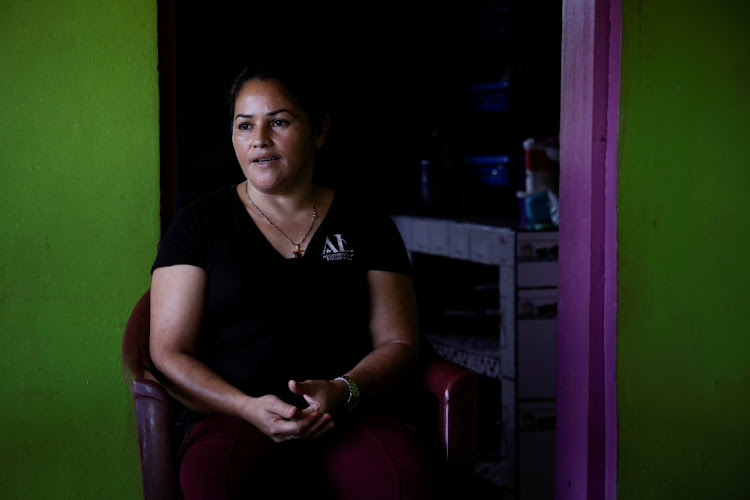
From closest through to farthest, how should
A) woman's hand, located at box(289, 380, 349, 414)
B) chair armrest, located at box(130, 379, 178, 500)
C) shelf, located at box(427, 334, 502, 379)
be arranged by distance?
chair armrest, located at box(130, 379, 178, 500)
woman's hand, located at box(289, 380, 349, 414)
shelf, located at box(427, 334, 502, 379)

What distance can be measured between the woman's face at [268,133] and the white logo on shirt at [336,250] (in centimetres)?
18

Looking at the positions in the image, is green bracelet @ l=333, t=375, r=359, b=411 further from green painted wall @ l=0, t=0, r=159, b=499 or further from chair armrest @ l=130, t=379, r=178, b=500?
green painted wall @ l=0, t=0, r=159, b=499

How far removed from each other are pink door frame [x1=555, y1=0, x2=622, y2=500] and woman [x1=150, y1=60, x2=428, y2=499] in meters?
0.49

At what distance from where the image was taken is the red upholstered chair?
1.56 meters

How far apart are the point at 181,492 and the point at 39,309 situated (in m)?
0.66

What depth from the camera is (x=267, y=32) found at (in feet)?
15.1

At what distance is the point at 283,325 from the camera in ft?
5.93

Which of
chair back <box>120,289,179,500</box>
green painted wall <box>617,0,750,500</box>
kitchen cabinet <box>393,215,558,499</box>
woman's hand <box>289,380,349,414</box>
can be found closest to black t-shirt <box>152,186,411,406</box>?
woman's hand <box>289,380,349,414</box>

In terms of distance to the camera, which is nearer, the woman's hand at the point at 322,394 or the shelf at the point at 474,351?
the woman's hand at the point at 322,394

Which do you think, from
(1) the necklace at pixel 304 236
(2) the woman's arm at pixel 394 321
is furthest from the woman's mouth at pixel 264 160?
(2) the woman's arm at pixel 394 321

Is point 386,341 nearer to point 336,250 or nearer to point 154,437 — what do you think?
point 336,250

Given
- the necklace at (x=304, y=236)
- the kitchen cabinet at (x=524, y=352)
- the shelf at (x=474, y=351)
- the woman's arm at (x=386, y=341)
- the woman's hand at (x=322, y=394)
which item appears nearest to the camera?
the woman's hand at (x=322, y=394)

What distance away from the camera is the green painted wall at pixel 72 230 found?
1.94 meters

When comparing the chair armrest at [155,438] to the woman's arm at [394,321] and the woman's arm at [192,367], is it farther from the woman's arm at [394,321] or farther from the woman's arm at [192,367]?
the woman's arm at [394,321]
